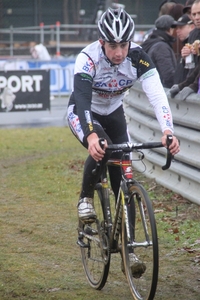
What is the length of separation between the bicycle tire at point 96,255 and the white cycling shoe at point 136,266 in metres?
0.38

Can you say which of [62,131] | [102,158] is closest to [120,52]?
[102,158]

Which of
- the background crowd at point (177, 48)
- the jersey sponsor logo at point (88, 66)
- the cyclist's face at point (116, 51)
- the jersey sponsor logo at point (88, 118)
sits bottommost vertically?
the background crowd at point (177, 48)

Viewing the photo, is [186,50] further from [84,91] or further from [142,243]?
[142,243]

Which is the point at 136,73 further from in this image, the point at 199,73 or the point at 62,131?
the point at 62,131

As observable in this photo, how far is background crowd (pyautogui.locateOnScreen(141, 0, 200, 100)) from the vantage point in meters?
8.52

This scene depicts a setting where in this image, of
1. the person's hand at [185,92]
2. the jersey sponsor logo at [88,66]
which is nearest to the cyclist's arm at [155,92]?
the jersey sponsor logo at [88,66]

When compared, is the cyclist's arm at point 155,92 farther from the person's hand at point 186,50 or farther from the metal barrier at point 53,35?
the metal barrier at point 53,35

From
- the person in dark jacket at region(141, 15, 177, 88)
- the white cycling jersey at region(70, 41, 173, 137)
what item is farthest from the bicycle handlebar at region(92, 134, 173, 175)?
the person in dark jacket at region(141, 15, 177, 88)

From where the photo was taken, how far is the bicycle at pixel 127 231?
4.90 metres

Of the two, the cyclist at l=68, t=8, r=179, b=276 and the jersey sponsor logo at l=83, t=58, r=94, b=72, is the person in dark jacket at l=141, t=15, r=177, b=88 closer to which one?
the cyclist at l=68, t=8, r=179, b=276

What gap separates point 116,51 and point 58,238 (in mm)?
2672

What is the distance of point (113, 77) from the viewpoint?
5.57 meters

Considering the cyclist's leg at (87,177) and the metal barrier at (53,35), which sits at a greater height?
the cyclist's leg at (87,177)

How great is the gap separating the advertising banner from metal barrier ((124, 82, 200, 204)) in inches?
316
